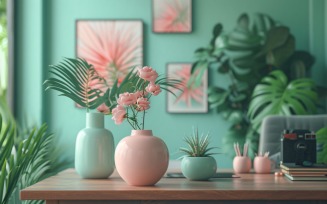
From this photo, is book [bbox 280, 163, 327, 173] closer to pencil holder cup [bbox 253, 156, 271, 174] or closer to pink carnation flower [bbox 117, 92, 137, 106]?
pencil holder cup [bbox 253, 156, 271, 174]

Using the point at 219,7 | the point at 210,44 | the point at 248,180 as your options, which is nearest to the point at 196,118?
the point at 210,44

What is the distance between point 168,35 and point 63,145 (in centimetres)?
135

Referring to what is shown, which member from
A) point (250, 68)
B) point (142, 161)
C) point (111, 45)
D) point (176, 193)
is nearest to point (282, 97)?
point (250, 68)

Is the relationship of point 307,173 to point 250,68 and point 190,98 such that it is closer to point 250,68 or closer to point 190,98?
point 250,68

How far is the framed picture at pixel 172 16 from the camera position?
200 inches

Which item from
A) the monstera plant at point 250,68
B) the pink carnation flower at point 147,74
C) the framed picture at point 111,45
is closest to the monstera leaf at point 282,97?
the monstera plant at point 250,68

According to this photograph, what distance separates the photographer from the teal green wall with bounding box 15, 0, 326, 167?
4.95m

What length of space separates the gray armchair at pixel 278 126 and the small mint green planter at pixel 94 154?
4.78ft

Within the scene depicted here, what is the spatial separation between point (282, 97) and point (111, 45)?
1592mm

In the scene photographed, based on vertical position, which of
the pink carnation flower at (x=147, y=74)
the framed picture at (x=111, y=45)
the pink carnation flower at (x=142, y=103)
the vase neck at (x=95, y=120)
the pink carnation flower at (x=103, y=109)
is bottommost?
the vase neck at (x=95, y=120)

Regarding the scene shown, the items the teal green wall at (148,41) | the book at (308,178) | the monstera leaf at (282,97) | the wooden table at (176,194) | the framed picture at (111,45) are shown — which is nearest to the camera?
the wooden table at (176,194)

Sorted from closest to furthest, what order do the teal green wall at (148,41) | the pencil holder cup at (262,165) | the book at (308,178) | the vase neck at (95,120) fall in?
the book at (308,178)
the vase neck at (95,120)
the pencil holder cup at (262,165)
the teal green wall at (148,41)

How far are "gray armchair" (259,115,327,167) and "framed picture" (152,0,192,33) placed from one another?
1.89m

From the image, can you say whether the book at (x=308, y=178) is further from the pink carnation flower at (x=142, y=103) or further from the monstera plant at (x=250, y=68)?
the monstera plant at (x=250, y=68)
